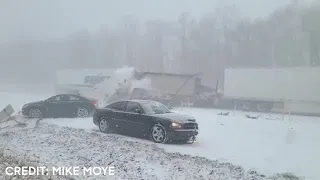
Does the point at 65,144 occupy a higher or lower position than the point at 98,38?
lower

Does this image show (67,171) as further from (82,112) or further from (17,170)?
(82,112)

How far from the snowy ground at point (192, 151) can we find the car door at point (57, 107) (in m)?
3.25

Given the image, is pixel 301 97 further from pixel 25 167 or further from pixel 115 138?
pixel 25 167

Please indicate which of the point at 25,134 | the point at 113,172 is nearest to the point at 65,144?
the point at 25,134

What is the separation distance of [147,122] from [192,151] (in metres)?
2.37

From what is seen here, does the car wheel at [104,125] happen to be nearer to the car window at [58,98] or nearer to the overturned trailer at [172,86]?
the car window at [58,98]

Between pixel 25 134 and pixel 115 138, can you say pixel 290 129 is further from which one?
pixel 25 134

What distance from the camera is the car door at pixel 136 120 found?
12516 mm

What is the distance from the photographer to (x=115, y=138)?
492 inches

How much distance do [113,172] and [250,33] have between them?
59909 millimetres

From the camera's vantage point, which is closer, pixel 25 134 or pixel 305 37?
pixel 25 134

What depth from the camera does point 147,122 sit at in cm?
1244

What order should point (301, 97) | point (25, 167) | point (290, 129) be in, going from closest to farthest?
point (25, 167) → point (290, 129) → point (301, 97)

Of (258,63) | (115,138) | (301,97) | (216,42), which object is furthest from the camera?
(216,42)
